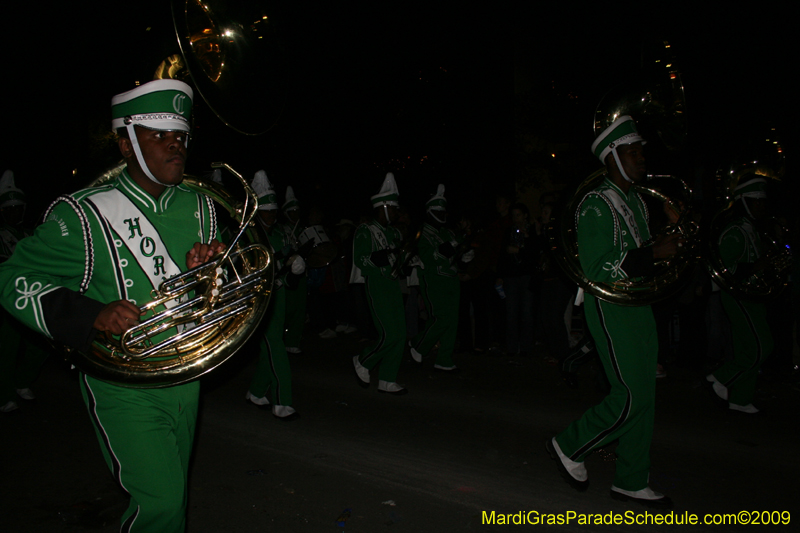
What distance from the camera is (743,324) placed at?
18.4 feet

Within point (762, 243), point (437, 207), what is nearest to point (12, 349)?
point (437, 207)

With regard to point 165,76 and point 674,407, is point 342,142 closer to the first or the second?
point 674,407

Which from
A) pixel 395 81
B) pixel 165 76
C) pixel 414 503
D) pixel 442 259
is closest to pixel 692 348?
pixel 442 259

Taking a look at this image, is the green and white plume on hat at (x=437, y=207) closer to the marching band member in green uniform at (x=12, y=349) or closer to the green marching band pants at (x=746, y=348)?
the green marching band pants at (x=746, y=348)

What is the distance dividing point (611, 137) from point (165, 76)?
2.81 meters

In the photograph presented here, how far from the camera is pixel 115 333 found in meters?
2.26

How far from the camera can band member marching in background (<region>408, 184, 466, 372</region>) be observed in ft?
25.3

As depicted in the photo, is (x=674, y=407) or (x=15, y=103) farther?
(x=15, y=103)

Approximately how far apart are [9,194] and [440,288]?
5508 mm

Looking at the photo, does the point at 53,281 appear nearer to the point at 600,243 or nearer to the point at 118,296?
the point at 118,296

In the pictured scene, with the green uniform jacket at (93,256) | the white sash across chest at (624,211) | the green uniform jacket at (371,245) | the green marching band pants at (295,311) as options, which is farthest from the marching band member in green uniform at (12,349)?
the white sash across chest at (624,211)

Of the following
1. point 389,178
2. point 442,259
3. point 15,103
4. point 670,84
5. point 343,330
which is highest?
point 15,103

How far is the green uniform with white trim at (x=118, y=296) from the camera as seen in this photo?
2.29m

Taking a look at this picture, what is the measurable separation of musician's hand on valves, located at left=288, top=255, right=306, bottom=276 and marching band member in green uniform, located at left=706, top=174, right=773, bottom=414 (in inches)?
156
